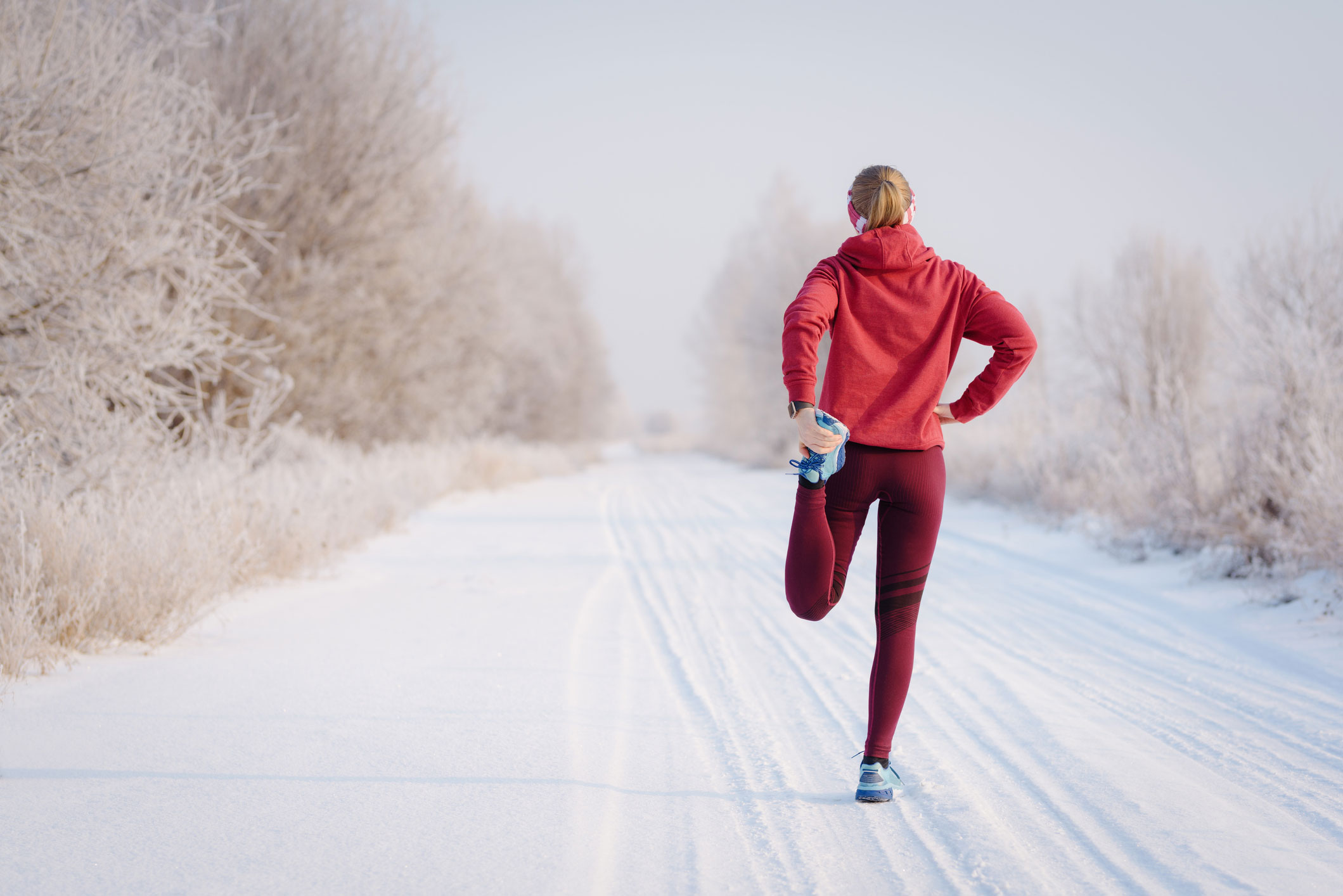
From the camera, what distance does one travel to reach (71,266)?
16.9 feet

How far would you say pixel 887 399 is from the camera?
264cm

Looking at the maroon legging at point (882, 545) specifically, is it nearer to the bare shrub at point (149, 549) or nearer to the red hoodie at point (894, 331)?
the red hoodie at point (894, 331)

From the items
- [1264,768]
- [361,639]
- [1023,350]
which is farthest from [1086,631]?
[361,639]

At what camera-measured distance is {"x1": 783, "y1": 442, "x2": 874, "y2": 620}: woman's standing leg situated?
8.57 ft

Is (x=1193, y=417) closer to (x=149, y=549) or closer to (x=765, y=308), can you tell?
(x=149, y=549)

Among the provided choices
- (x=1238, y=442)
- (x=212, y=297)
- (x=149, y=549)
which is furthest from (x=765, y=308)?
(x=149, y=549)

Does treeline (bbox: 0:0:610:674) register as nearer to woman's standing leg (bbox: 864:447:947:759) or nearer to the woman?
the woman

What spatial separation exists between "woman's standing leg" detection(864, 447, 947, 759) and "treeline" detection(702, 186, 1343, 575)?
14.8 ft

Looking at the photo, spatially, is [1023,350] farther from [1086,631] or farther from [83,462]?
[83,462]

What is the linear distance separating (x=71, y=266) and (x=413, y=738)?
397 centimetres

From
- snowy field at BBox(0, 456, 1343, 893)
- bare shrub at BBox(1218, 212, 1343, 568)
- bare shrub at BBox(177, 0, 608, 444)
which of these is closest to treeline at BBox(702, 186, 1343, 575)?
bare shrub at BBox(1218, 212, 1343, 568)

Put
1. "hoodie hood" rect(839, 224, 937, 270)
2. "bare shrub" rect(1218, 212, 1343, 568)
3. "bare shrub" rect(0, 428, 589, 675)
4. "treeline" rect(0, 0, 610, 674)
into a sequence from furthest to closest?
"bare shrub" rect(1218, 212, 1343, 568) < "treeline" rect(0, 0, 610, 674) < "bare shrub" rect(0, 428, 589, 675) < "hoodie hood" rect(839, 224, 937, 270)

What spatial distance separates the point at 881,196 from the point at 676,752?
216 cm

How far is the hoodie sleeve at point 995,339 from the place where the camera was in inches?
106
